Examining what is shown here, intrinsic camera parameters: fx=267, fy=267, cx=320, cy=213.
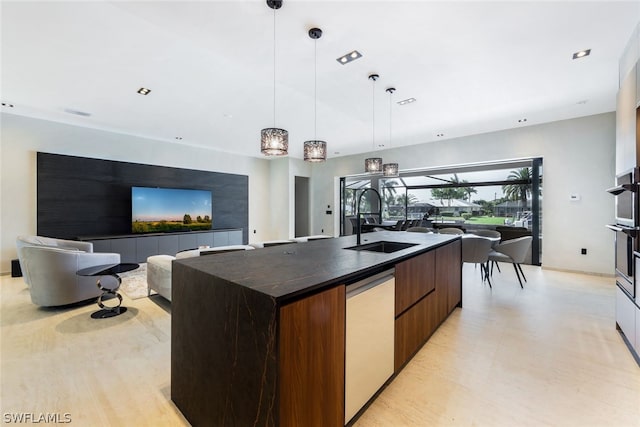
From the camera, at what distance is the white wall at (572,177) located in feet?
15.7

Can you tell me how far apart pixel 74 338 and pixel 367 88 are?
4.35 m

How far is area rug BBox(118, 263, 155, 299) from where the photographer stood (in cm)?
379

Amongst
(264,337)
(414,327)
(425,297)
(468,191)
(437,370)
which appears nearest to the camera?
(264,337)

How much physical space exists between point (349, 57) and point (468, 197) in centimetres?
578

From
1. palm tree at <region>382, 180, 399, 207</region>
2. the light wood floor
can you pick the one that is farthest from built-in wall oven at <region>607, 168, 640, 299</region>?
palm tree at <region>382, 180, 399, 207</region>

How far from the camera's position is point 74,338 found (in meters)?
2.50

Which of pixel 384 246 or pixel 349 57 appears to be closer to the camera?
pixel 384 246

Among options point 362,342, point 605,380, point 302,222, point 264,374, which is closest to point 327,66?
point 362,342

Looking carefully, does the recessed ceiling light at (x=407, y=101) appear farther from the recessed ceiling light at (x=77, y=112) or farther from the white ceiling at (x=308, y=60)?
the recessed ceiling light at (x=77, y=112)

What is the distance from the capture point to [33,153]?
496 centimetres

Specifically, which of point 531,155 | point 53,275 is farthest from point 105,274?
point 531,155

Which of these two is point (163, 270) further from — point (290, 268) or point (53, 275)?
point (290, 268)

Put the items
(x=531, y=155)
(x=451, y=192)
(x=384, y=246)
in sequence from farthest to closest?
(x=451, y=192)
(x=531, y=155)
(x=384, y=246)

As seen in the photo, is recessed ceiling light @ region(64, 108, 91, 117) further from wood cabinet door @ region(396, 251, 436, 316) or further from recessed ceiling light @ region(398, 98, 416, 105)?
wood cabinet door @ region(396, 251, 436, 316)
